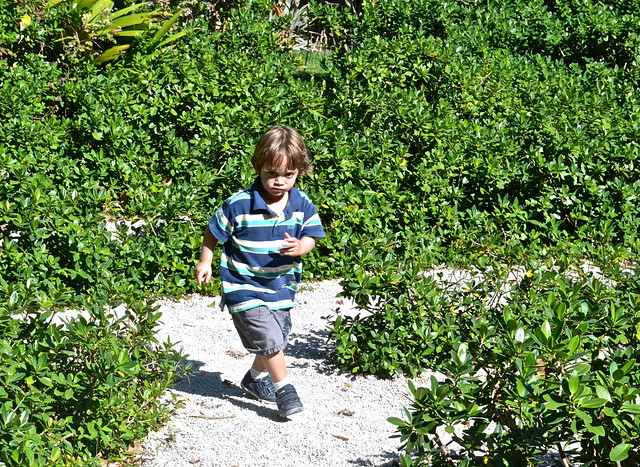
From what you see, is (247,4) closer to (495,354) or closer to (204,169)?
(204,169)

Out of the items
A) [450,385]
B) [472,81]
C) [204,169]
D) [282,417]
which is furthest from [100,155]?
[450,385]

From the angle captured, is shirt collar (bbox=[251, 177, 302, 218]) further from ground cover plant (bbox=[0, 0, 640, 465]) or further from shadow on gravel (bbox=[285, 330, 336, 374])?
shadow on gravel (bbox=[285, 330, 336, 374])

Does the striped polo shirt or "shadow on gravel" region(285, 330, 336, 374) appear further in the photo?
"shadow on gravel" region(285, 330, 336, 374)

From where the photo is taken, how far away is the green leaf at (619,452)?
→ 99.4 inches

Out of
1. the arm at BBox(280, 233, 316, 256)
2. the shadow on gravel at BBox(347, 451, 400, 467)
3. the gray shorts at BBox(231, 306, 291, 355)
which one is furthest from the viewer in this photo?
the gray shorts at BBox(231, 306, 291, 355)

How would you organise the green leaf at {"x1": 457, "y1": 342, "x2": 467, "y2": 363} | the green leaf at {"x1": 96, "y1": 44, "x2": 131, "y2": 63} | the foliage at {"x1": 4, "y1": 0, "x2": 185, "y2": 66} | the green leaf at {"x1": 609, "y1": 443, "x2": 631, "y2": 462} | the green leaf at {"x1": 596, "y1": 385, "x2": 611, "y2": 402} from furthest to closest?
1. the green leaf at {"x1": 96, "y1": 44, "x2": 131, "y2": 63}
2. the foliage at {"x1": 4, "y1": 0, "x2": 185, "y2": 66}
3. the green leaf at {"x1": 457, "y1": 342, "x2": 467, "y2": 363}
4. the green leaf at {"x1": 596, "y1": 385, "x2": 611, "y2": 402}
5. the green leaf at {"x1": 609, "y1": 443, "x2": 631, "y2": 462}

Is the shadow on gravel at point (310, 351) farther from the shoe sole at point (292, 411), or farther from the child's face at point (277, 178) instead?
the child's face at point (277, 178)

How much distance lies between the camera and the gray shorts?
407cm

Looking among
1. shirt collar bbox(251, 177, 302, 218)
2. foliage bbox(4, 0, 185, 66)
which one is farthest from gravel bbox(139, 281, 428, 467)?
foliage bbox(4, 0, 185, 66)

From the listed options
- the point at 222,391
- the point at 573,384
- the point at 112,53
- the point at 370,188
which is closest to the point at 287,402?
the point at 222,391

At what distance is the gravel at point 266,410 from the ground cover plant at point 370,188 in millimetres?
161

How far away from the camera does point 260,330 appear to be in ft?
13.3

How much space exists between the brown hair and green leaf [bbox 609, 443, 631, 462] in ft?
6.62

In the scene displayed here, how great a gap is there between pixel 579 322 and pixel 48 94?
4.73 meters
